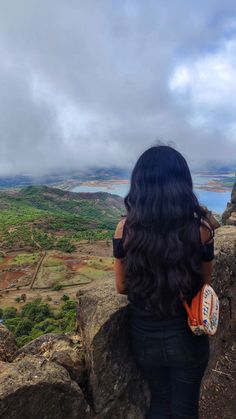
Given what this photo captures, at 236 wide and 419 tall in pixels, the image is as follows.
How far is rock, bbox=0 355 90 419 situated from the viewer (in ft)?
9.48

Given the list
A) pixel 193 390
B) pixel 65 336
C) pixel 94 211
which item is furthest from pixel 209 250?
pixel 94 211

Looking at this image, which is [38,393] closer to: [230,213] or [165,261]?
[165,261]

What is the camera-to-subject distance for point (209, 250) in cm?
303

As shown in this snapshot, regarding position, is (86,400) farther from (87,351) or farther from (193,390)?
(193,390)

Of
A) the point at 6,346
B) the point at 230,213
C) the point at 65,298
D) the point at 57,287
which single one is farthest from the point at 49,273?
the point at 6,346

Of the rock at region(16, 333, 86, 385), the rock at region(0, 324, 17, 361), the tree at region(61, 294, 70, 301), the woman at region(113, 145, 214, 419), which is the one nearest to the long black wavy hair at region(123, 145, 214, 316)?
the woman at region(113, 145, 214, 419)

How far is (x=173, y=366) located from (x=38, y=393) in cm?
118

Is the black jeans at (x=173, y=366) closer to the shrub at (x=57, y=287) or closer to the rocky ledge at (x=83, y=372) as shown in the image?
the rocky ledge at (x=83, y=372)

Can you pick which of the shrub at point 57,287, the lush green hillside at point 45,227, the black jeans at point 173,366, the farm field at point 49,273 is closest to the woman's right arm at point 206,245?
the black jeans at point 173,366

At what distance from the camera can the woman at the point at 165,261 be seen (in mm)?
2883

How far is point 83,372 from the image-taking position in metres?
3.85

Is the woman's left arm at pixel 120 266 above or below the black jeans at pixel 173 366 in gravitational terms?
above

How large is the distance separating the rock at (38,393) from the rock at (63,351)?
0.36 metres

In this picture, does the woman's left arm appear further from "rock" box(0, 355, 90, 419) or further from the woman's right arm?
"rock" box(0, 355, 90, 419)
